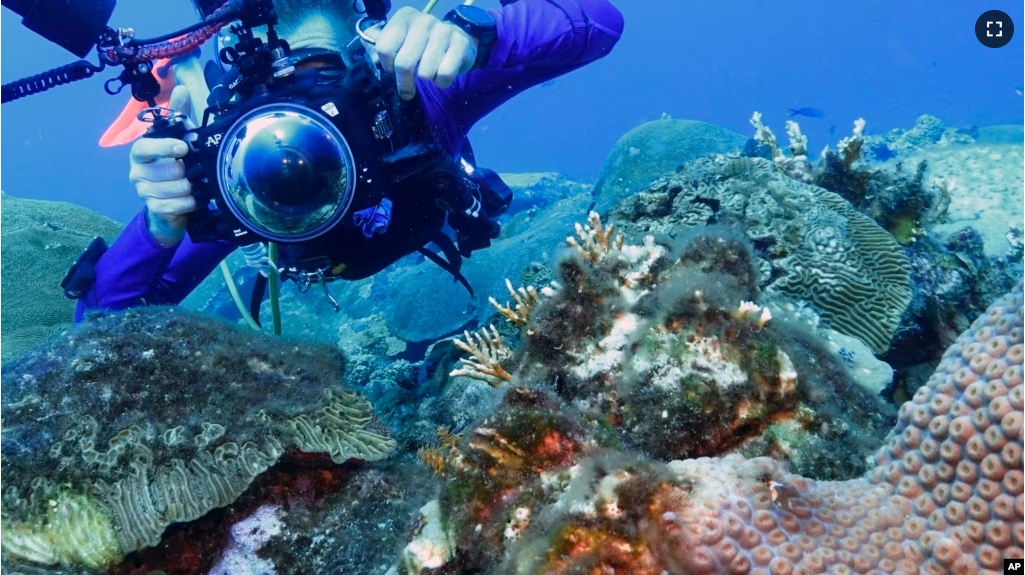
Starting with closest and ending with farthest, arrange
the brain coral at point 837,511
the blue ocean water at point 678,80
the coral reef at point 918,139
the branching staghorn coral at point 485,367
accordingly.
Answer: the brain coral at point 837,511, the branching staghorn coral at point 485,367, the coral reef at point 918,139, the blue ocean water at point 678,80

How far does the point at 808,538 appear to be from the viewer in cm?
143

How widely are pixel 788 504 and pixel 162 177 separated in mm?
3195

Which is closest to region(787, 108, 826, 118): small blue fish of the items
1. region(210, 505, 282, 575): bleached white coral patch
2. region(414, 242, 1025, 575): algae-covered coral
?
region(414, 242, 1025, 575): algae-covered coral

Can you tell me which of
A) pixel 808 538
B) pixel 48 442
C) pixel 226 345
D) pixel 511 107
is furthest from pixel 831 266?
pixel 511 107

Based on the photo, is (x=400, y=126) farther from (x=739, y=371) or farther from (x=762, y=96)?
(x=762, y=96)

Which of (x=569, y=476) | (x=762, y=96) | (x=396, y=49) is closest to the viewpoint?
(x=569, y=476)

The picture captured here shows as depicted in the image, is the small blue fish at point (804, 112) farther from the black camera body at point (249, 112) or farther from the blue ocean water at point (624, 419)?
the black camera body at point (249, 112)

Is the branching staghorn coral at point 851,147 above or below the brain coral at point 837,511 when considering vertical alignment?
above

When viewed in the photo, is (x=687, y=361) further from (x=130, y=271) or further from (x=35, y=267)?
(x=35, y=267)

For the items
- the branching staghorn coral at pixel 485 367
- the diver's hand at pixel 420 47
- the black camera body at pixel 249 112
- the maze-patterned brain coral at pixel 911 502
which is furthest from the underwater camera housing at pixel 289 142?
the maze-patterned brain coral at pixel 911 502

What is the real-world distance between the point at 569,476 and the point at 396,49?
2023 mm

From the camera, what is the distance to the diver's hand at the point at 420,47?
8.09ft

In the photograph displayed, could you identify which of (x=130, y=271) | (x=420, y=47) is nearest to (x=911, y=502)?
(x=420, y=47)

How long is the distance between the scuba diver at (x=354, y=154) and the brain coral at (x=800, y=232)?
1266 millimetres
